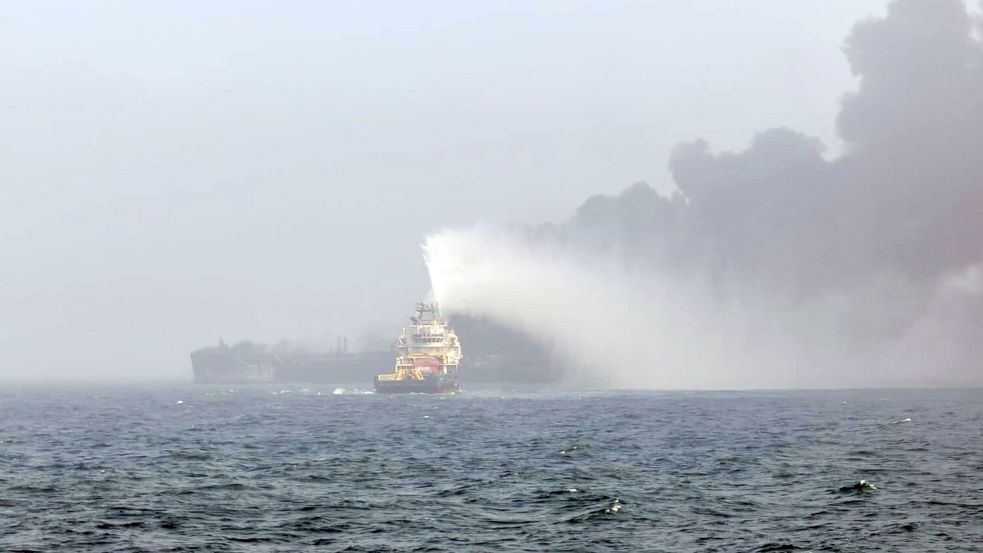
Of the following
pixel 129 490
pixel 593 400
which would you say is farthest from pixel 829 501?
pixel 593 400

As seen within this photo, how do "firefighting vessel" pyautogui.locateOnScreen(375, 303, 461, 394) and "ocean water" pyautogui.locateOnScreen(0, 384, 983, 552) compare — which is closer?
"ocean water" pyautogui.locateOnScreen(0, 384, 983, 552)

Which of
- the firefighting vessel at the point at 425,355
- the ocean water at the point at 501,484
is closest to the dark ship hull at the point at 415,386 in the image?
the firefighting vessel at the point at 425,355

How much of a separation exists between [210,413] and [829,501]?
80249 millimetres

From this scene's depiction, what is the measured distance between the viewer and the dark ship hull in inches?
6004

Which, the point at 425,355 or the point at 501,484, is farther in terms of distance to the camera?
the point at 425,355

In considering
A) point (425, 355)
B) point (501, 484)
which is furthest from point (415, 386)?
point (501, 484)

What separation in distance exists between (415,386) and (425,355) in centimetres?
988

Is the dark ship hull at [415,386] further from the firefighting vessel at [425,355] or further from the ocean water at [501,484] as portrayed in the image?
the ocean water at [501,484]

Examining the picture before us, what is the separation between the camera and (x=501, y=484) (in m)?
52.6

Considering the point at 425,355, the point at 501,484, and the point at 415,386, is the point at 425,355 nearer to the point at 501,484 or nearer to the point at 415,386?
the point at 415,386

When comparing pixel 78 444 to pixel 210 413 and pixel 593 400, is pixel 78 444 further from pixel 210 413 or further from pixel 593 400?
pixel 593 400

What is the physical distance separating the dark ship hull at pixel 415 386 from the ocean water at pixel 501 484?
55.8 metres

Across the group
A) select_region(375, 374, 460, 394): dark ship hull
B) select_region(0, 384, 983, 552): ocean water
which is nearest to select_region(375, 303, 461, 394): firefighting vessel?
select_region(375, 374, 460, 394): dark ship hull

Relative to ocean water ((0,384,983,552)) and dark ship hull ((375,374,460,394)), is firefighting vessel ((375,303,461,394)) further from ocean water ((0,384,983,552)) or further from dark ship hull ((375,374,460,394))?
ocean water ((0,384,983,552))
